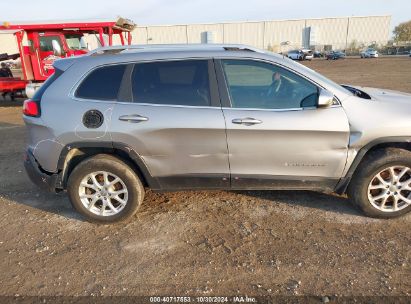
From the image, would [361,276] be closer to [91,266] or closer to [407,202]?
[407,202]

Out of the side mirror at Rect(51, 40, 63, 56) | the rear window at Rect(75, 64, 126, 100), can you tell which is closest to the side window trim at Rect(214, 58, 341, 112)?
the rear window at Rect(75, 64, 126, 100)

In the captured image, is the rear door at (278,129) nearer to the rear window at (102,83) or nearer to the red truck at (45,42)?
the rear window at (102,83)

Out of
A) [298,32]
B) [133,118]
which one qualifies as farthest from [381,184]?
[298,32]

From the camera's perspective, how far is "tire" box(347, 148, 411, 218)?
3.09 metres

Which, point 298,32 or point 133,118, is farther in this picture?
point 298,32

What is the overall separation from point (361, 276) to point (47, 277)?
2.63 metres

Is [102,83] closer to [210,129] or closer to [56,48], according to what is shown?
[210,129]

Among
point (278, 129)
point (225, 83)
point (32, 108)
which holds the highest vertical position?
point (225, 83)

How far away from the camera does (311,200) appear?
3.73 meters

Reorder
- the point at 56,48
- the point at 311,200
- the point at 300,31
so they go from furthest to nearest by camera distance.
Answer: the point at 300,31
the point at 56,48
the point at 311,200

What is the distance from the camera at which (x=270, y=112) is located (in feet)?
9.86

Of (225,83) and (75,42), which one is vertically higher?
(75,42)

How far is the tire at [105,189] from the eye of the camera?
321cm

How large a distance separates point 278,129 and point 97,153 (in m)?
1.91
